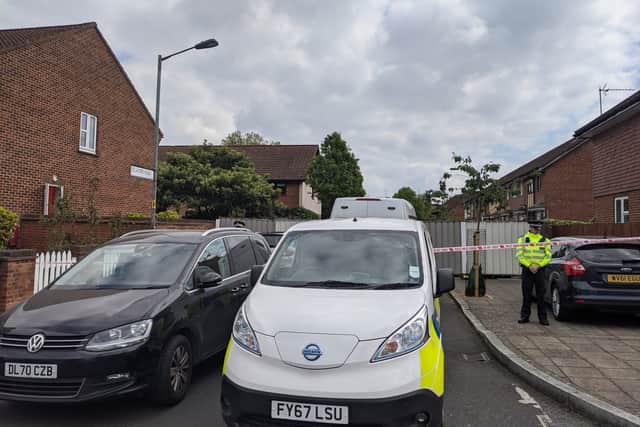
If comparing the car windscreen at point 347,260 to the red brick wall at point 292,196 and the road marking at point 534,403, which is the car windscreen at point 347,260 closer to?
the road marking at point 534,403

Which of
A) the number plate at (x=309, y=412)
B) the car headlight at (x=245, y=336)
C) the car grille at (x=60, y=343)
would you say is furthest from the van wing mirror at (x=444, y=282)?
the car grille at (x=60, y=343)

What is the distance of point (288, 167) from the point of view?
4353cm

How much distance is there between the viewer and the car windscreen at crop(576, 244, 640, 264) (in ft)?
24.6

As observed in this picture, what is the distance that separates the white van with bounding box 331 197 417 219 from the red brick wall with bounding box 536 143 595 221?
1231 inches

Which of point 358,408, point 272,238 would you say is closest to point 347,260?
point 358,408

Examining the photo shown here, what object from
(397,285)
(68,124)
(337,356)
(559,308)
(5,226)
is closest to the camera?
(337,356)

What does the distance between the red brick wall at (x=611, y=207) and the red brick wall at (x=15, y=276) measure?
54.2 ft

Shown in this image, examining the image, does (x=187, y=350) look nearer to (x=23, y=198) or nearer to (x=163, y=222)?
(x=163, y=222)

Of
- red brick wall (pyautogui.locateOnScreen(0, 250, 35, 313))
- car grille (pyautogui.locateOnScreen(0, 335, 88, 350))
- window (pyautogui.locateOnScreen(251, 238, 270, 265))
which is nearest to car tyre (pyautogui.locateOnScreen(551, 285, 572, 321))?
window (pyautogui.locateOnScreen(251, 238, 270, 265))

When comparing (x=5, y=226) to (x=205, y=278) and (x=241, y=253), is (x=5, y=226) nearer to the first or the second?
(x=241, y=253)

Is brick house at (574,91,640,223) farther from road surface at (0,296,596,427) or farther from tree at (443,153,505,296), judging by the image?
road surface at (0,296,596,427)

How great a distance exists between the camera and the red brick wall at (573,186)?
120 ft

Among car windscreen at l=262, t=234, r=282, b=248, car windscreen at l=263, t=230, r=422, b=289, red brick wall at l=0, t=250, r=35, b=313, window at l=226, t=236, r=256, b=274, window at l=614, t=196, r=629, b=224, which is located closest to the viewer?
car windscreen at l=263, t=230, r=422, b=289

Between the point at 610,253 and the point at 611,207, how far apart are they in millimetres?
11394
